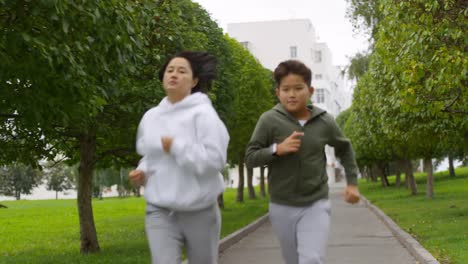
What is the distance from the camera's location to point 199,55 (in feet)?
14.9

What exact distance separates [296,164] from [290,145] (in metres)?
0.28

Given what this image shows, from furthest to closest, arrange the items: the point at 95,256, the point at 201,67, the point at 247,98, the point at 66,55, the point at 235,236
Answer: the point at 247,98 < the point at 235,236 < the point at 95,256 < the point at 66,55 < the point at 201,67

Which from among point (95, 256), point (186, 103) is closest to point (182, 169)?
point (186, 103)

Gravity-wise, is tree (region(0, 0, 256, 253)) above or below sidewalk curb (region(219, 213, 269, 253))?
above

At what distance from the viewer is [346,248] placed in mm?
14312

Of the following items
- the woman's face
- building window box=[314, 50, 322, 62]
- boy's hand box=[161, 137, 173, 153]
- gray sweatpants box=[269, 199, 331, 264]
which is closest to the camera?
boy's hand box=[161, 137, 173, 153]

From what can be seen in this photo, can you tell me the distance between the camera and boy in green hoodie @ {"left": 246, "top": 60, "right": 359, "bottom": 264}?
17.1 feet

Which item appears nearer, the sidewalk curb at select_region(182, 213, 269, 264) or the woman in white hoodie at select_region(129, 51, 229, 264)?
the woman in white hoodie at select_region(129, 51, 229, 264)

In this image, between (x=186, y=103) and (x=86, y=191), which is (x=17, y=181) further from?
(x=186, y=103)

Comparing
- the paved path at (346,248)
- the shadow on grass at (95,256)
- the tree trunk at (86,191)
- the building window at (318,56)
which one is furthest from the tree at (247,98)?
the building window at (318,56)

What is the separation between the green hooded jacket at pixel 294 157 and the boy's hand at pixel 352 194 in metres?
0.18

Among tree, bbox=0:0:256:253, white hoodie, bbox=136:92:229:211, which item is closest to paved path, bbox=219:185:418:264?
tree, bbox=0:0:256:253

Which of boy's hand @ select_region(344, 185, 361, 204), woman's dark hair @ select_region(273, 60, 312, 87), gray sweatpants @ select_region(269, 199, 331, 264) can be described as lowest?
gray sweatpants @ select_region(269, 199, 331, 264)

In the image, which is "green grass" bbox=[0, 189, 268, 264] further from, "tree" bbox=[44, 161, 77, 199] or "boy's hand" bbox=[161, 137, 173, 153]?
"tree" bbox=[44, 161, 77, 199]
